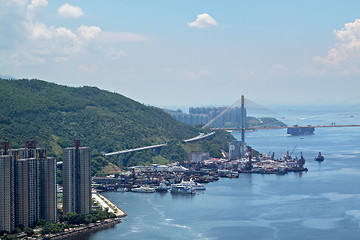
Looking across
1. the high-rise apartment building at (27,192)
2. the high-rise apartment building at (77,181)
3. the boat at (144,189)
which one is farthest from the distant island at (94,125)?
the high-rise apartment building at (27,192)

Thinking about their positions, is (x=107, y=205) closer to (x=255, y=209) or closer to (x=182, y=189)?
(x=182, y=189)

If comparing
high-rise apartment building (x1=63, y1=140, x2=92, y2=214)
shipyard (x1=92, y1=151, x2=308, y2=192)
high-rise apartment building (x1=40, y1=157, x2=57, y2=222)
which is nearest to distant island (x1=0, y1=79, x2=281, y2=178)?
shipyard (x1=92, y1=151, x2=308, y2=192)

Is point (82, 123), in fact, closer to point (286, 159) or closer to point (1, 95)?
point (1, 95)

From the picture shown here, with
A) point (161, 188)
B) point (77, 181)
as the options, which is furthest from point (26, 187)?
point (161, 188)

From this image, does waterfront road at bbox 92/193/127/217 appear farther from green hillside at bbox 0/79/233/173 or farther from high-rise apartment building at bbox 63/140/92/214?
green hillside at bbox 0/79/233/173

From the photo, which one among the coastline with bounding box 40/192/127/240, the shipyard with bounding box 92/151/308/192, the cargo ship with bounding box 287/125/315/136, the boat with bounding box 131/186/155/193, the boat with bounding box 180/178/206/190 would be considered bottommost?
the coastline with bounding box 40/192/127/240

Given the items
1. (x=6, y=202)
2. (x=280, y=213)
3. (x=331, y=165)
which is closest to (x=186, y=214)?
(x=280, y=213)
